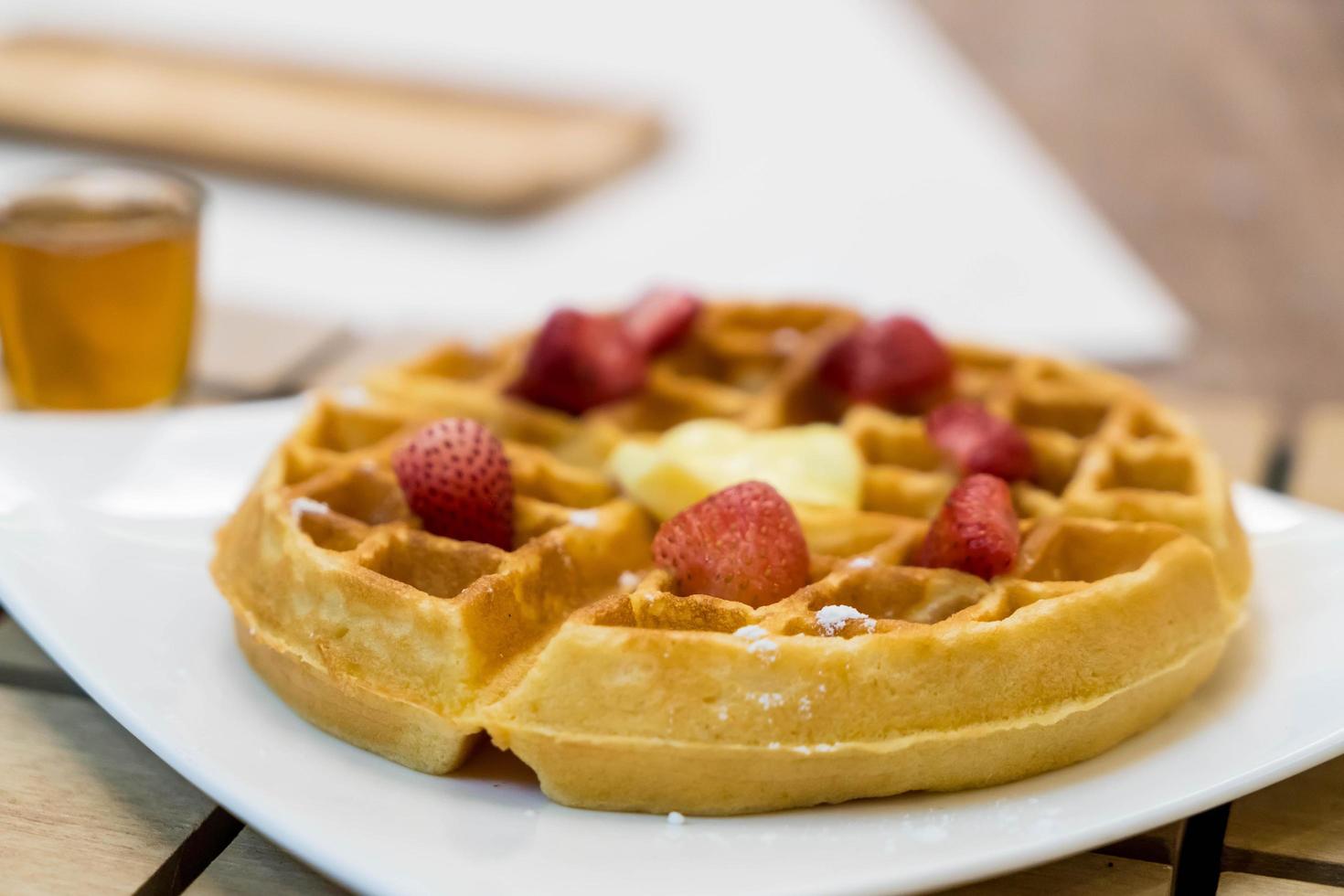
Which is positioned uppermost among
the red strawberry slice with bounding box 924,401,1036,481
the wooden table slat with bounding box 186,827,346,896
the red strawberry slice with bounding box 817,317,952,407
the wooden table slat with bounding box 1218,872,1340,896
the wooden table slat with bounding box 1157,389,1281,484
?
the red strawberry slice with bounding box 817,317,952,407

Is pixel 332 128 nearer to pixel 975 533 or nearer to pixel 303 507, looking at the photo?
pixel 303 507

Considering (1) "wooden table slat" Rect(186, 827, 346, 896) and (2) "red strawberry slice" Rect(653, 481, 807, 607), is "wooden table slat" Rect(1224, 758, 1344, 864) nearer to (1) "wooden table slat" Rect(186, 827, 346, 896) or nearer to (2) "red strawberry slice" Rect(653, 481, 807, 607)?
(2) "red strawberry slice" Rect(653, 481, 807, 607)

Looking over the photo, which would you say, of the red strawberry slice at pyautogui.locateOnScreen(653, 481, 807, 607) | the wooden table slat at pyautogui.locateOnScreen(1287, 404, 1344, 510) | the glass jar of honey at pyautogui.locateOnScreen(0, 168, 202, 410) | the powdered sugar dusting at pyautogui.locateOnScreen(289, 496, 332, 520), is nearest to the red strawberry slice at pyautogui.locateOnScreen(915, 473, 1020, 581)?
the red strawberry slice at pyautogui.locateOnScreen(653, 481, 807, 607)

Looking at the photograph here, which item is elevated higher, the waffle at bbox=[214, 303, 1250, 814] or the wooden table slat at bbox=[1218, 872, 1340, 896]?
the waffle at bbox=[214, 303, 1250, 814]

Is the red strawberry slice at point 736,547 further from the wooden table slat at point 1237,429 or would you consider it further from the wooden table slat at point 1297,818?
the wooden table slat at point 1237,429

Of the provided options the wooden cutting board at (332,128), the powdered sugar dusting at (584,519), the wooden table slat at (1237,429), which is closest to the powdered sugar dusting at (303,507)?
the powdered sugar dusting at (584,519)

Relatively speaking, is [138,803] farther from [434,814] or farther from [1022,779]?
[1022,779]
